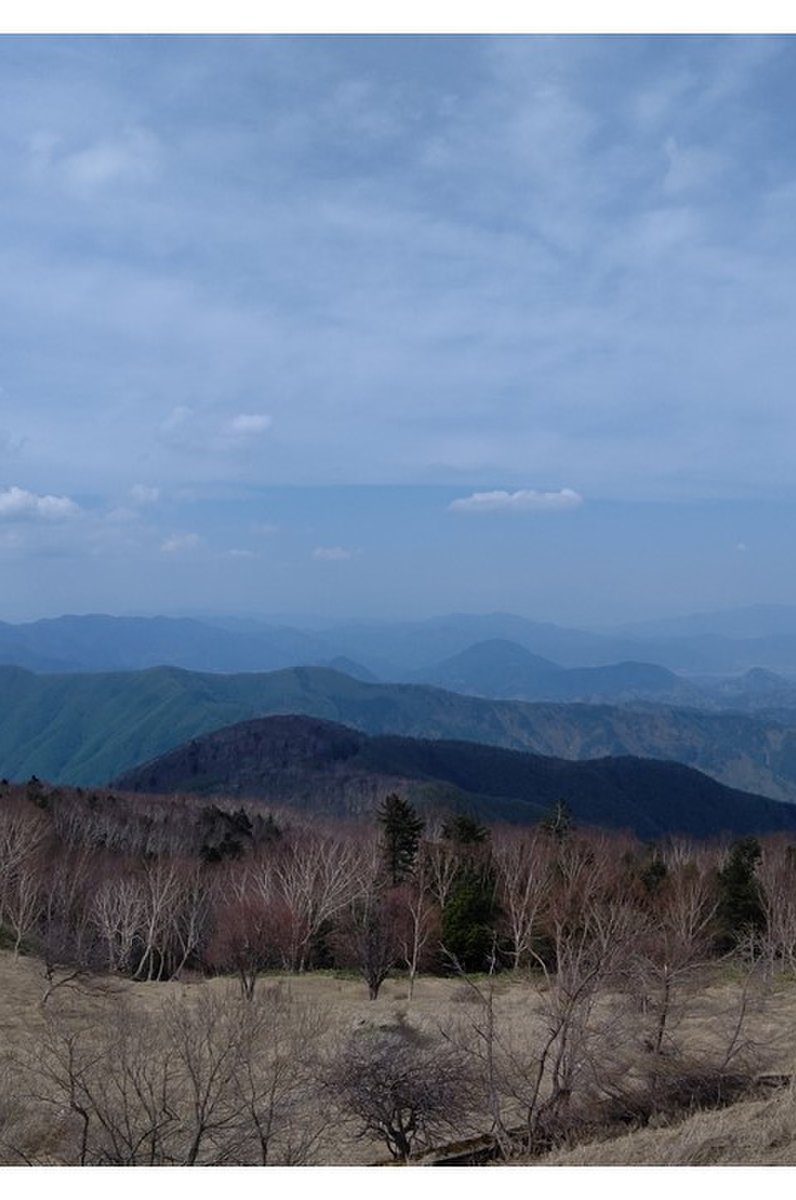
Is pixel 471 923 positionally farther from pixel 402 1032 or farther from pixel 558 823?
pixel 558 823

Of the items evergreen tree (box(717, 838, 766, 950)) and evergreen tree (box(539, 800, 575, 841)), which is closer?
evergreen tree (box(717, 838, 766, 950))

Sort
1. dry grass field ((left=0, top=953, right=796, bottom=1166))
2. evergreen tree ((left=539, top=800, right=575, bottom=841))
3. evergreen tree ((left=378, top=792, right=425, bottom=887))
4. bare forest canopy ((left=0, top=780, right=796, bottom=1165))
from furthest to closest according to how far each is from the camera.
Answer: evergreen tree ((left=539, top=800, right=575, bottom=841)) < evergreen tree ((left=378, top=792, right=425, bottom=887)) < bare forest canopy ((left=0, top=780, right=796, bottom=1165)) < dry grass field ((left=0, top=953, right=796, bottom=1166))

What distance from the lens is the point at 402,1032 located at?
25109mm

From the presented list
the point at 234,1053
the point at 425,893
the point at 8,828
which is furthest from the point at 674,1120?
the point at 8,828

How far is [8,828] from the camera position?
169 ft

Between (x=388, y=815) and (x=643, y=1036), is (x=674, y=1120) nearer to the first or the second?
(x=643, y=1036)

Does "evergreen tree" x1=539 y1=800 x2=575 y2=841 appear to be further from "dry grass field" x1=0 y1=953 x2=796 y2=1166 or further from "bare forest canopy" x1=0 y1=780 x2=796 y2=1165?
"dry grass field" x1=0 y1=953 x2=796 y2=1166

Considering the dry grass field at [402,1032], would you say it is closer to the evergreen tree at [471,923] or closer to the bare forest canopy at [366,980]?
the bare forest canopy at [366,980]

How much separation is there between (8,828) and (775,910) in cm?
4164

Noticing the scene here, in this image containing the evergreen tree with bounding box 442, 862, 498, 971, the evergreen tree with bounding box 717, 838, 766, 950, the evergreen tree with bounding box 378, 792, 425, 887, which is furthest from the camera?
the evergreen tree with bounding box 378, 792, 425, 887

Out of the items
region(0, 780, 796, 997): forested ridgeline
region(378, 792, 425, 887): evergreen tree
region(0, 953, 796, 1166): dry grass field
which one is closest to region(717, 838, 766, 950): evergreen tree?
region(0, 780, 796, 997): forested ridgeline

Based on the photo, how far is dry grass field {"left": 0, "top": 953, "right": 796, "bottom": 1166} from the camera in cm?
1366

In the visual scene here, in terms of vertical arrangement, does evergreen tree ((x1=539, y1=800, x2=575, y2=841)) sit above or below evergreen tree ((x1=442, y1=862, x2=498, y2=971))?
above

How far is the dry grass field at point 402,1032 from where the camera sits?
1366 cm
